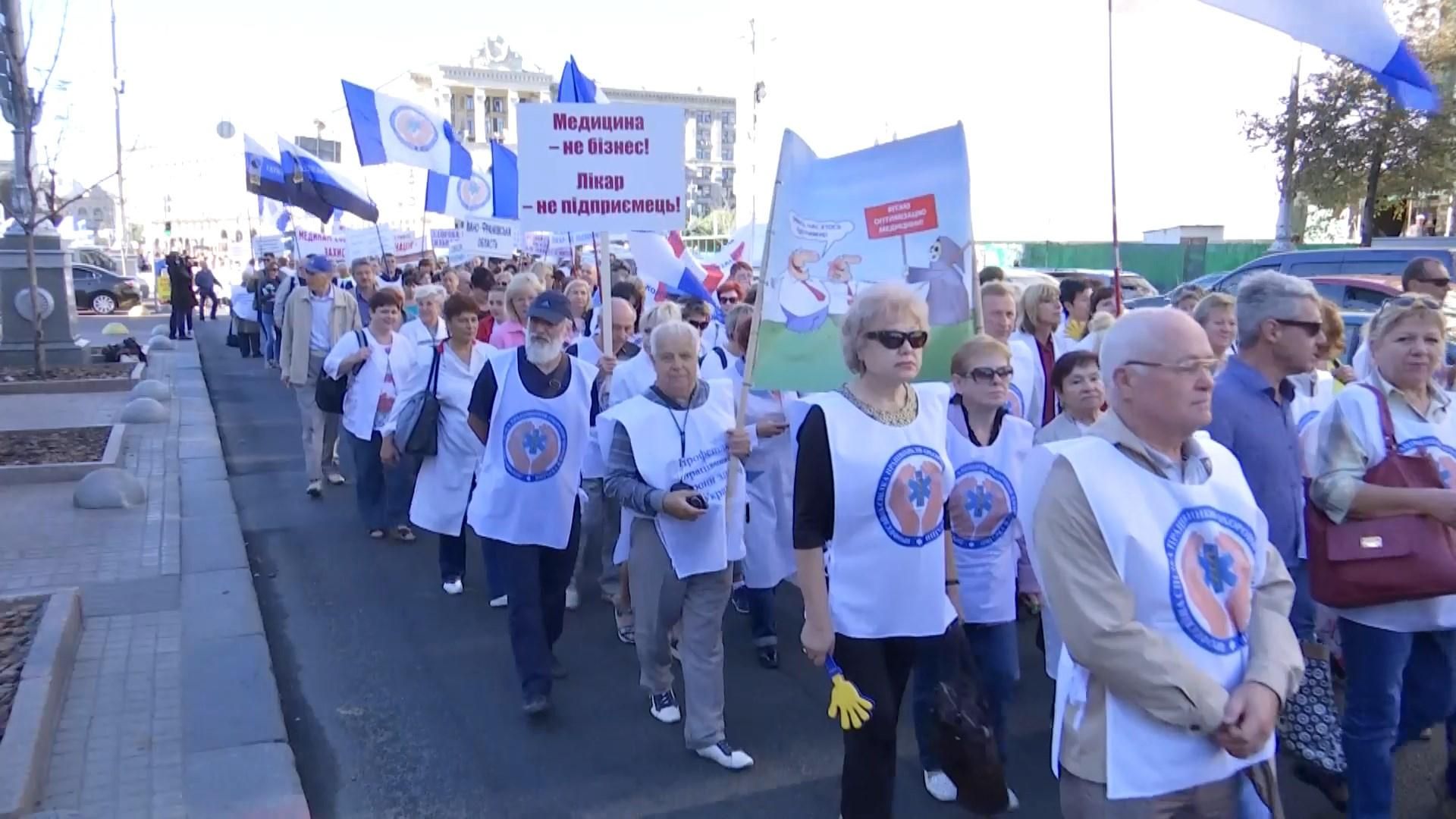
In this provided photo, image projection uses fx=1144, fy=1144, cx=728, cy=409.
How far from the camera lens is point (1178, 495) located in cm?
237

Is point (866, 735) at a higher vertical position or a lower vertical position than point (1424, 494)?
lower

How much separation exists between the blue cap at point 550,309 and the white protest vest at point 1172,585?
3.20m

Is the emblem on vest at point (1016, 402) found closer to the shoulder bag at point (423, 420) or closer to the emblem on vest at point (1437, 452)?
the emblem on vest at point (1437, 452)

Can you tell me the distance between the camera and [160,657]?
564 cm

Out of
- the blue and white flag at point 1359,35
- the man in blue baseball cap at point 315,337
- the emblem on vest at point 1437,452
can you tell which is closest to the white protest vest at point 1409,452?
the emblem on vest at point 1437,452

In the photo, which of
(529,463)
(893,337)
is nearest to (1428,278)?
(893,337)

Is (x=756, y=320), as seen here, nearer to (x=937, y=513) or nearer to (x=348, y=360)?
(x=937, y=513)

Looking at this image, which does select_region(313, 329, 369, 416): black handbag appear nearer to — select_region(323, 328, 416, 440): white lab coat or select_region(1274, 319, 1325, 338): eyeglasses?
select_region(323, 328, 416, 440): white lab coat

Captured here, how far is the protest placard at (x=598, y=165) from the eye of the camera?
6.09 meters

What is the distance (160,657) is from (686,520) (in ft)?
9.86

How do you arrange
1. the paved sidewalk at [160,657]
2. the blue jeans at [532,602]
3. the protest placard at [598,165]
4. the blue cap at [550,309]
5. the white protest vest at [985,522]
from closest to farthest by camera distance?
the white protest vest at [985,522] < the paved sidewalk at [160,657] < the blue jeans at [532,602] < the blue cap at [550,309] < the protest placard at [598,165]

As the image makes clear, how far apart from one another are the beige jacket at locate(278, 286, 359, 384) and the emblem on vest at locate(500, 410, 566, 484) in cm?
524

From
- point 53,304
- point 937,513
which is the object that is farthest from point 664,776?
point 53,304

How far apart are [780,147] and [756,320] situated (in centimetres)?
60
